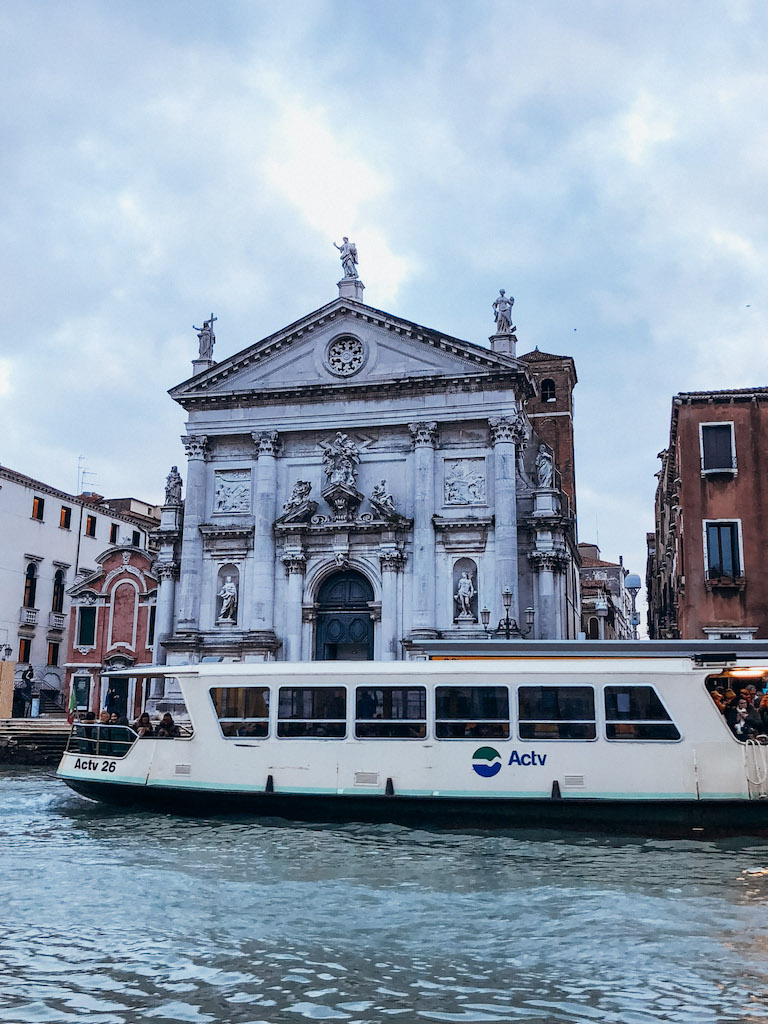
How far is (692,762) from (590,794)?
1.66 m

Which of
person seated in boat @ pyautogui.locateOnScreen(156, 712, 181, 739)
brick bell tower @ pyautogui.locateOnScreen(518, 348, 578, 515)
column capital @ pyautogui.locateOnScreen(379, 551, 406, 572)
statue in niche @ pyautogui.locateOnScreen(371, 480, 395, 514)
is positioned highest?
brick bell tower @ pyautogui.locateOnScreen(518, 348, 578, 515)

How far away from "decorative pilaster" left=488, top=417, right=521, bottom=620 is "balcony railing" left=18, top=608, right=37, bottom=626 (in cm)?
2427

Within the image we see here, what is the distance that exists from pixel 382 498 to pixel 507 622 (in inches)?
273

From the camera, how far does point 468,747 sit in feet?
53.0

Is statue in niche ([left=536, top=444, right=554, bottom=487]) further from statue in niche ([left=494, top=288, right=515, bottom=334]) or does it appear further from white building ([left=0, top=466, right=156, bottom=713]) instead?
white building ([left=0, top=466, right=156, bottom=713])

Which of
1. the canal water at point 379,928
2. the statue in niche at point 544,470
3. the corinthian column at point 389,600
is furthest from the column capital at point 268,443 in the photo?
the canal water at point 379,928

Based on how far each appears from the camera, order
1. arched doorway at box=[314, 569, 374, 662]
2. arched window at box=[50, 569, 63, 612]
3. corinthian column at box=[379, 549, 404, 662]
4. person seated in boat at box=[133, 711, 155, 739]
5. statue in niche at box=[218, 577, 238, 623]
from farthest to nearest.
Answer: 1. arched window at box=[50, 569, 63, 612]
2. statue in niche at box=[218, 577, 238, 623]
3. arched doorway at box=[314, 569, 374, 662]
4. corinthian column at box=[379, 549, 404, 662]
5. person seated in boat at box=[133, 711, 155, 739]

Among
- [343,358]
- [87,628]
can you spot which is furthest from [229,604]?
[87,628]

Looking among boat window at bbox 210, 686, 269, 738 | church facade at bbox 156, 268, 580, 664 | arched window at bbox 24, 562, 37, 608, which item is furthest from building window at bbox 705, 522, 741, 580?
arched window at bbox 24, 562, 37, 608

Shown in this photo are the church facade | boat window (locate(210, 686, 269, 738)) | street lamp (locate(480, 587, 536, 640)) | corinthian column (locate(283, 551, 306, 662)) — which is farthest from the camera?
corinthian column (locate(283, 551, 306, 662))

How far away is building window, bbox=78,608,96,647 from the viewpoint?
132 feet

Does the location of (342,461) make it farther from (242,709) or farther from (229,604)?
(242,709)

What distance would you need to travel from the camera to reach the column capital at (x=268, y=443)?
33688 millimetres

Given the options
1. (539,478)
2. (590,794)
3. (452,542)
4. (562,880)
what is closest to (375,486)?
(452,542)
